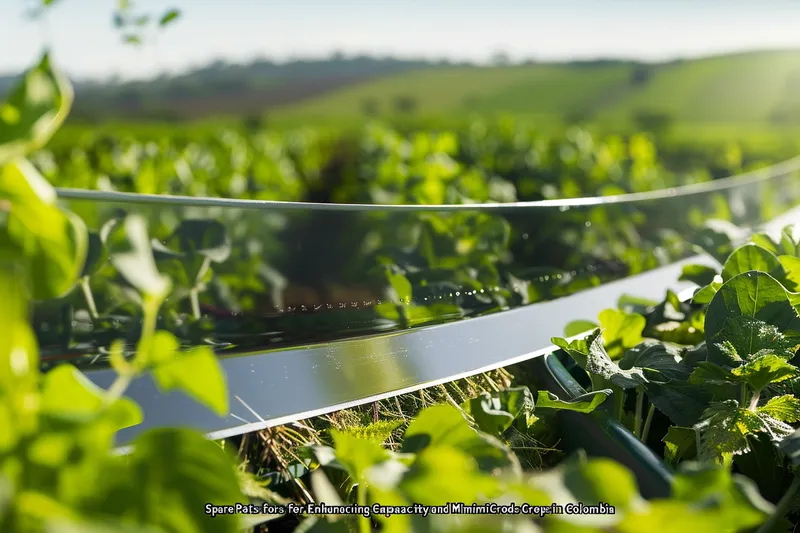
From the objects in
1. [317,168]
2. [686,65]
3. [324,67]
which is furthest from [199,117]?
[317,168]

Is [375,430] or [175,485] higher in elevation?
[175,485]

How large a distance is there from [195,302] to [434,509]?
0.57 metres

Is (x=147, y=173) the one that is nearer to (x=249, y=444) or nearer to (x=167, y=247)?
(x=167, y=247)

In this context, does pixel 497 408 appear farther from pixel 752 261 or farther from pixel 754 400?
pixel 752 261

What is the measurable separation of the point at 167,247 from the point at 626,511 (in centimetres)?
65

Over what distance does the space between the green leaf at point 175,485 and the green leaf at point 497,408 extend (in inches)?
10.8

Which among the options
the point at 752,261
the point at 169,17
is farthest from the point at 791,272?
the point at 169,17

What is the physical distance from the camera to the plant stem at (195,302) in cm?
88

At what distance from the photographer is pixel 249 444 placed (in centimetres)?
Answer: 68

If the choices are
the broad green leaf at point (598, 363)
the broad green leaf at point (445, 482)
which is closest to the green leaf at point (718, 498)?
the broad green leaf at point (445, 482)

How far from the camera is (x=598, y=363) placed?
27.5 inches

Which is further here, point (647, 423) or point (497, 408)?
point (647, 423)

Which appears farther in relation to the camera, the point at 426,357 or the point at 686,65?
the point at 686,65

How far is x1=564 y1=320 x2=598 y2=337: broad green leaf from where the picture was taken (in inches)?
33.6
